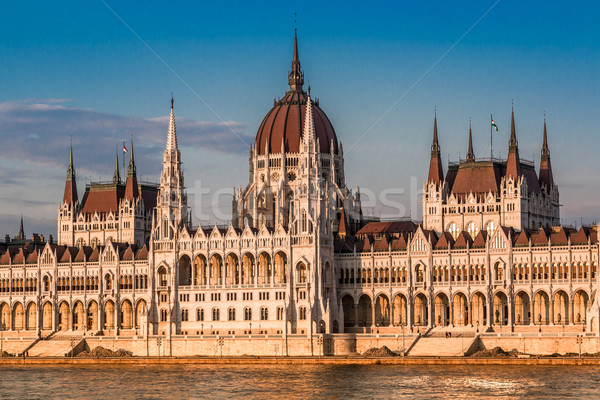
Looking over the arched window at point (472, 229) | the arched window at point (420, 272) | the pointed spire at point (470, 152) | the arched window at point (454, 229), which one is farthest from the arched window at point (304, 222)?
the pointed spire at point (470, 152)

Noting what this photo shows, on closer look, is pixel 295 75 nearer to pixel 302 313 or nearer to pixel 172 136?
pixel 172 136

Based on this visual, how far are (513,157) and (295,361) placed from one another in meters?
37.1

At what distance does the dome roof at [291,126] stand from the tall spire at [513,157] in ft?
88.3

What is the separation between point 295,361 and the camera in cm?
15300

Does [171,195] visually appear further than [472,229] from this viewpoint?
Yes

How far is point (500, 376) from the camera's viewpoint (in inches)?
5207

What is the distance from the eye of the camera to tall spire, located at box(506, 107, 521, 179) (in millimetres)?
170875

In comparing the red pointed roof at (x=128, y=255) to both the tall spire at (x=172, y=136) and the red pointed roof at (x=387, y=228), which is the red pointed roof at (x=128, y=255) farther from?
the red pointed roof at (x=387, y=228)

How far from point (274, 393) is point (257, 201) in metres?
67.2

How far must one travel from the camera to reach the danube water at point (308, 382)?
122000 millimetres

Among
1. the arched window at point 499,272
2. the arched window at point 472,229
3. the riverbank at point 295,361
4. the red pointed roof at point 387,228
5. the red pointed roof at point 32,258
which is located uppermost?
the red pointed roof at point 387,228

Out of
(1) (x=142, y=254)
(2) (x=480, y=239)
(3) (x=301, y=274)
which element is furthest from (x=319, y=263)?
(1) (x=142, y=254)

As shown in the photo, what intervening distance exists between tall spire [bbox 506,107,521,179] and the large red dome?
27927 millimetres

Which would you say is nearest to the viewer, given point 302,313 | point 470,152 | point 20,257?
point 302,313
